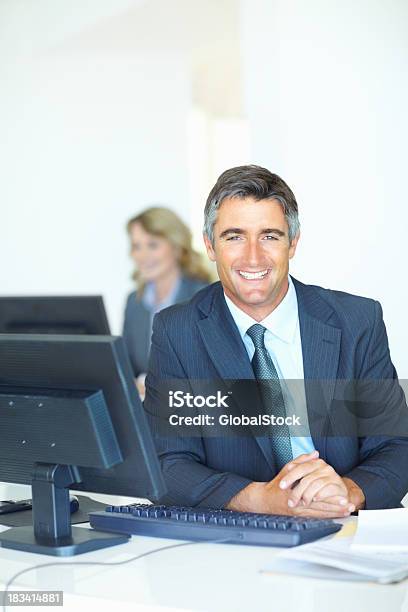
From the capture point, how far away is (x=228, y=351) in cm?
255

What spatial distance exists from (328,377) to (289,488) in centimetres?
49

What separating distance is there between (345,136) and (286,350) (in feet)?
7.05

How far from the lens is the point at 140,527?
6.51 ft

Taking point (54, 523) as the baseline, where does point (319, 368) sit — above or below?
above

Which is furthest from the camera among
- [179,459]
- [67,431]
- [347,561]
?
[179,459]

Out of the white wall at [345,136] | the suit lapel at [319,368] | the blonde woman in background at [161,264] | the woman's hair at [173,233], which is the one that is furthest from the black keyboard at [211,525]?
the woman's hair at [173,233]

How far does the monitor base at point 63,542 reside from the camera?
1.85m

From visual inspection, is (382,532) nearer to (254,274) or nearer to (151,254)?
(254,274)

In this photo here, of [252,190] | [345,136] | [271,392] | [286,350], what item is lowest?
[271,392]

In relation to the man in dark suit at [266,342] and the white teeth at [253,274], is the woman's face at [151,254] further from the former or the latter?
the white teeth at [253,274]

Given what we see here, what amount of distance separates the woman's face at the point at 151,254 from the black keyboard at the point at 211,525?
364 cm

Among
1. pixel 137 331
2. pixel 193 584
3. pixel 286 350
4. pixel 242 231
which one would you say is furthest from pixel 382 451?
pixel 137 331

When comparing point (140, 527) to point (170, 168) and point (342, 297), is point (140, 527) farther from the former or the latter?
point (170, 168)

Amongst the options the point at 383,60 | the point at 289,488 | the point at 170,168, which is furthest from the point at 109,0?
the point at 289,488
